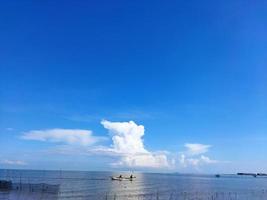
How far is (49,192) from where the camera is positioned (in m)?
93.7

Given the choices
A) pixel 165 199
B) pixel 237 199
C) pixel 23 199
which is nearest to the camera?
pixel 23 199

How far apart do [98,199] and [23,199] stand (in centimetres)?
1834

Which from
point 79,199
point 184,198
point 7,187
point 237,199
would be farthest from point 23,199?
point 237,199

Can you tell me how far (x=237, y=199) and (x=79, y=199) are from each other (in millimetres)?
42014

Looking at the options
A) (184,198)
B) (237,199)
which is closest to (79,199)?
(184,198)

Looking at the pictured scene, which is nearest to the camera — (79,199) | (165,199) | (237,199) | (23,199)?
(23,199)

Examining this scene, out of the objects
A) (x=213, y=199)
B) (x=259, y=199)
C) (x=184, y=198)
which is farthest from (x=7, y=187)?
(x=259, y=199)

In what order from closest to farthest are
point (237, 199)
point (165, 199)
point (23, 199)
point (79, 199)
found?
point (23, 199) → point (79, 199) → point (165, 199) → point (237, 199)

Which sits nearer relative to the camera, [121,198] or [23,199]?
[23,199]

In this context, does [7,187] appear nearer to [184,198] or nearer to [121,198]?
[121,198]

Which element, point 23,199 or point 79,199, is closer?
point 23,199

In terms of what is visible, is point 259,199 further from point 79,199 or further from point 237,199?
point 79,199

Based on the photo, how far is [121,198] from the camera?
94938mm

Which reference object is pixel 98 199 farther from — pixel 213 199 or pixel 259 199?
pixel 259 199
